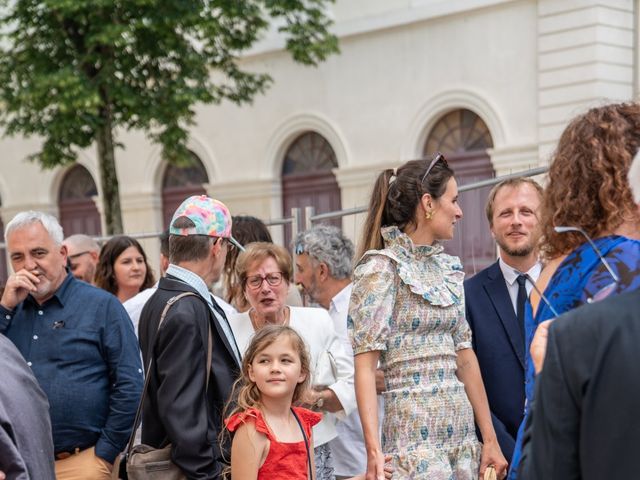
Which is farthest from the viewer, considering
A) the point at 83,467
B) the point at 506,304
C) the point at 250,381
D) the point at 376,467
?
the point at 83,467

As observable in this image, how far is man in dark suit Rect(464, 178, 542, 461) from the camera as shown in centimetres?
406

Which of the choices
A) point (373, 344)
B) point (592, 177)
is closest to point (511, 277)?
point (373, 344)

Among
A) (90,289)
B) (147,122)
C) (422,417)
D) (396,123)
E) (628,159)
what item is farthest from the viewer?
(396,123)

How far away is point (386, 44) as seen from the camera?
1683 centimetres

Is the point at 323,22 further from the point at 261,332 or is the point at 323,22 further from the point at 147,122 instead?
the point at 261,332

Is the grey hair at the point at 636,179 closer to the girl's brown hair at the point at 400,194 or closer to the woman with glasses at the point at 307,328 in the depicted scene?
the girl's brown hair at the point at 400,194

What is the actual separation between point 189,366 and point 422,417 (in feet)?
2.95

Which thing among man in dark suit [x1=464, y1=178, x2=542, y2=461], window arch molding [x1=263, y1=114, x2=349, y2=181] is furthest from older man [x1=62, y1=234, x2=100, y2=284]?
window arch molding [x1=263, y1=114, x2=349, y2=181]

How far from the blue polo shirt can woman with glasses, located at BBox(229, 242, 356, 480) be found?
570 millimetres

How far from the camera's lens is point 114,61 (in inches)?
577

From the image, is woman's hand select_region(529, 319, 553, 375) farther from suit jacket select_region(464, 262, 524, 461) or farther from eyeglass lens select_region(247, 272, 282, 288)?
eyeglass lens select_region(247, 272, 282, 288)

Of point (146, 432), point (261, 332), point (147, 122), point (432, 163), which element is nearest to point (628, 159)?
point (432, 163)

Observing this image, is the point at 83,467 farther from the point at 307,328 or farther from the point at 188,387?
the point at 307,328

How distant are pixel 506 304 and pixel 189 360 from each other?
1409 mm
